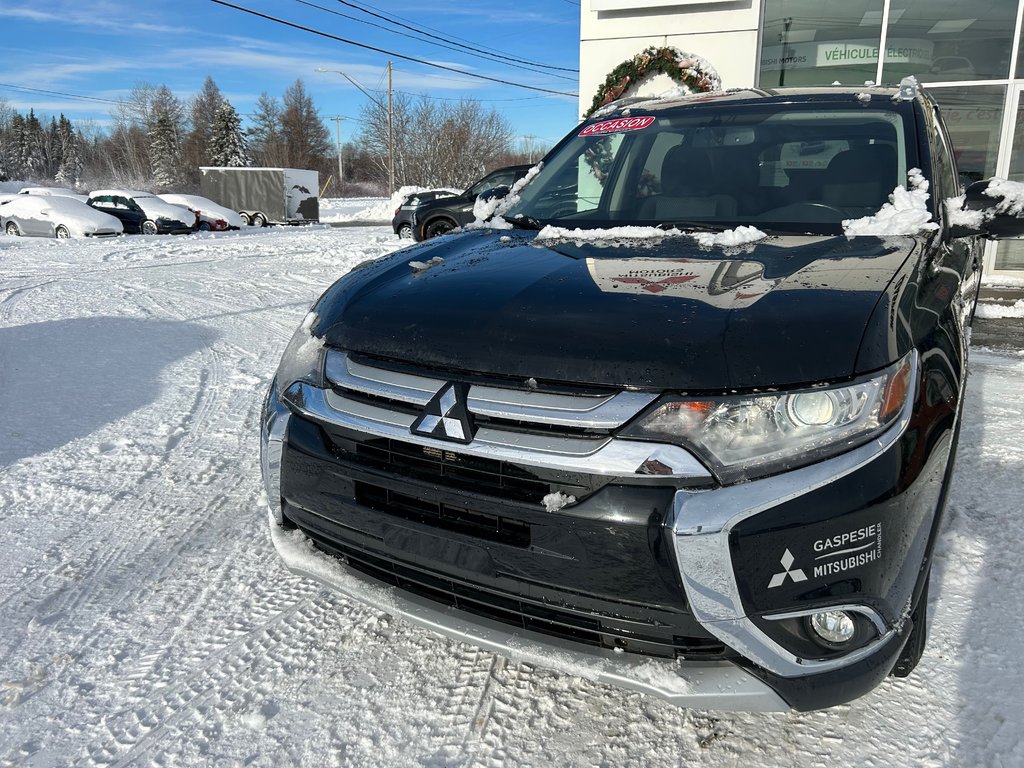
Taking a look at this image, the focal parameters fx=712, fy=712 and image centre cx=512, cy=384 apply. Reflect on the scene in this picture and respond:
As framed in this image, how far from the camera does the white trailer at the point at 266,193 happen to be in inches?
1222

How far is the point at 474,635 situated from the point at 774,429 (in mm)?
870

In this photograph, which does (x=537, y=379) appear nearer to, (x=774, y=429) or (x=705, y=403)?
(x=705, y=403)

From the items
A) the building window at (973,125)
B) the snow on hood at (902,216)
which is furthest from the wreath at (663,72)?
the snow on hood at (902,216)

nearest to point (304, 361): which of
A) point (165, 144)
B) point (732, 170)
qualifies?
point (732, 170)

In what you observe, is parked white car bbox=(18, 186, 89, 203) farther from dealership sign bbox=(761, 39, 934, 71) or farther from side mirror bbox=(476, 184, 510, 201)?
side mirror bbox=(476, 184, 510, 201)

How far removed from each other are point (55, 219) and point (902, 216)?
2130 cm

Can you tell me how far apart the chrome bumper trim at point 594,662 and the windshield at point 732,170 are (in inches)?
62.1

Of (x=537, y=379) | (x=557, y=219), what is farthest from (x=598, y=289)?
(x=557, y=219)

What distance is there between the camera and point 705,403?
5.04ft

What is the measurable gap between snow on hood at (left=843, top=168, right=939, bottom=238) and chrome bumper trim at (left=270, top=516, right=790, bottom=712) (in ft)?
5.05

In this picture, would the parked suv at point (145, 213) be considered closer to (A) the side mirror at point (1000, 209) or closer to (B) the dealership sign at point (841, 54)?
(B) the dealership sign at point (841, 54)

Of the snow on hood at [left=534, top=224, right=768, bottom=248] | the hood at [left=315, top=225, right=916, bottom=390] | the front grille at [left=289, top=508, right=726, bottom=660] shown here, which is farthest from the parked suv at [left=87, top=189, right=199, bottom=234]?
the front grille at [left=289, top=508, right=726, bottom=660]

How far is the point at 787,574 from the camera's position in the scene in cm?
151

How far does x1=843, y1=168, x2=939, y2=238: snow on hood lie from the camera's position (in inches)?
93.4
